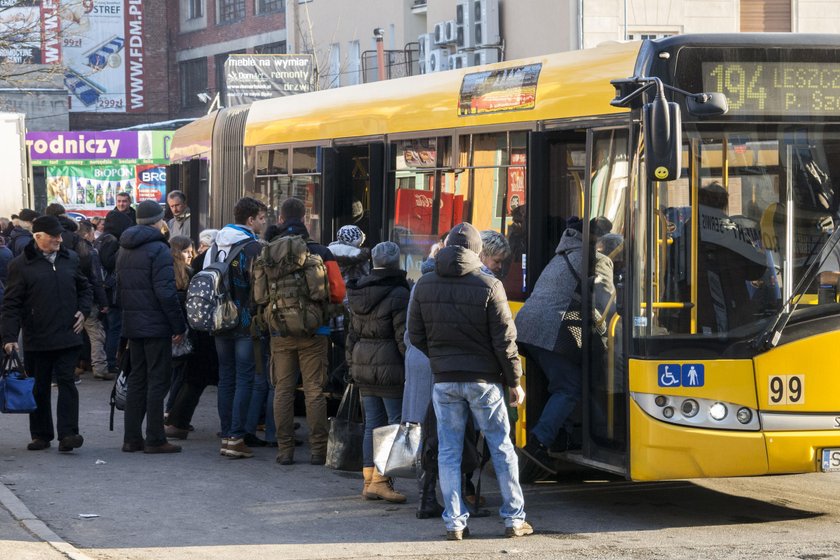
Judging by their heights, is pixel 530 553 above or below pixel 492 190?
below

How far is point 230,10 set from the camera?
62.0 m

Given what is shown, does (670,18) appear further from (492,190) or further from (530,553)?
(530,553)

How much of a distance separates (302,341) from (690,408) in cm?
338

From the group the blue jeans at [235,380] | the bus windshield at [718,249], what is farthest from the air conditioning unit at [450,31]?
the bus windshield at [718,249]

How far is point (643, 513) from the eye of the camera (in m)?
9.07

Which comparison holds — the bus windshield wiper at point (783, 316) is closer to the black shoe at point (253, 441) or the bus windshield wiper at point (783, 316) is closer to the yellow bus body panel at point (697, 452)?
the yellow bus body panel at point (697, 452)

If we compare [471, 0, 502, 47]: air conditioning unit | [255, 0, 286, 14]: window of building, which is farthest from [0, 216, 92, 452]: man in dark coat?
[255, 0, 286, 14]: window of building

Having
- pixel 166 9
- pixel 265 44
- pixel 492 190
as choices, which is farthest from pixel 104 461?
pixel 166 9

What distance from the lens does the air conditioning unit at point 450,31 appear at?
115ft

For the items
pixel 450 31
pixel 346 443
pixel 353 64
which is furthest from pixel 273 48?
pixel 346 443

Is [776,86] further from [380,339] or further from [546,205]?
[380,339]

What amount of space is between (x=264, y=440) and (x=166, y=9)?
59.5m

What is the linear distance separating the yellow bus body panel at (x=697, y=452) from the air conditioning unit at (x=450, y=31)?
27.7 meters

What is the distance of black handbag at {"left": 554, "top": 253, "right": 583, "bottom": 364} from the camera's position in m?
8.91
